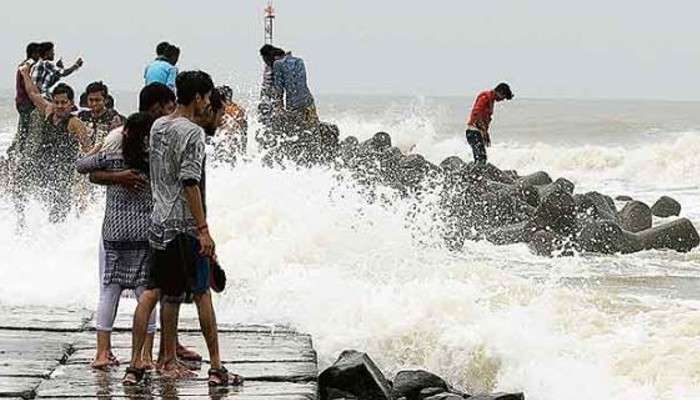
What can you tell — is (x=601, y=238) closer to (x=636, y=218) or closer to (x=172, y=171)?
(x=636, y=218)

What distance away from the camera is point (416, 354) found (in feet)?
30.5

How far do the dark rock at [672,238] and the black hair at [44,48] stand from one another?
820cm

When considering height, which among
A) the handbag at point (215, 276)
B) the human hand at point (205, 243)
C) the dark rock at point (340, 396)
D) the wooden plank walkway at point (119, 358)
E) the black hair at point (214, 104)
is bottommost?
the dark rock at point (340, 396)

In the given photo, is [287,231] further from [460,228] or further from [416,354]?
[460,228]

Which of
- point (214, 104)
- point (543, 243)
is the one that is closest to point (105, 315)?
point (214, 104)

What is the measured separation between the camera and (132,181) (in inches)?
276

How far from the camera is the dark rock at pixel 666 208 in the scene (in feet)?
73.7

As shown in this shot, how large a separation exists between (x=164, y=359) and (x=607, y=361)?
361 cm

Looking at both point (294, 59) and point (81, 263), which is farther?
point (294, 59)

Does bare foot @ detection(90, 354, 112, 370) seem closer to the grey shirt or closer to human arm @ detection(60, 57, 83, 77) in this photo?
the grey shirt

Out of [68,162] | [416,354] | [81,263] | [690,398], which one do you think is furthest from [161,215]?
[68,162]

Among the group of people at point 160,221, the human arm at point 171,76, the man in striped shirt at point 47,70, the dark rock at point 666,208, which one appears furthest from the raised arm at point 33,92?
the dark rock at point 666,208

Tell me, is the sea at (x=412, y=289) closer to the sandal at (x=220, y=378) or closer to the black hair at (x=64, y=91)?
the black hair at (x=64, y=91)

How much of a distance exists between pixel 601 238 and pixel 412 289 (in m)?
7.88
